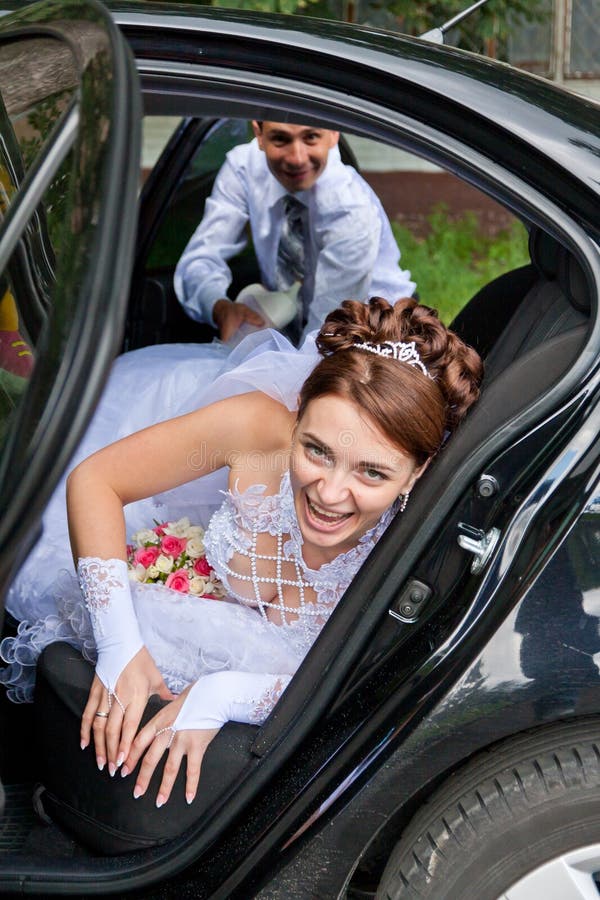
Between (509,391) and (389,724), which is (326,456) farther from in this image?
(389,724)

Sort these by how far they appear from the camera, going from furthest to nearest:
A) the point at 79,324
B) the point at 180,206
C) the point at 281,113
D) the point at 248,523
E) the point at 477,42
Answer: the point at 477,42 < the point at 180,206 < the point at 248,523 < the point at 281,113 < the point at 79,324

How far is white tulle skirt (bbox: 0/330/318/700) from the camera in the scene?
72.2 inches

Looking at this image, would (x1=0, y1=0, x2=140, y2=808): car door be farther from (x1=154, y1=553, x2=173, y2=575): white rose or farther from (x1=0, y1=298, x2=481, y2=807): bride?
(x1=154, y1=553, x2=173, y2=575): white rose

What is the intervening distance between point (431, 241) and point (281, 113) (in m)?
5.18

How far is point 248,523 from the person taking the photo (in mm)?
1893

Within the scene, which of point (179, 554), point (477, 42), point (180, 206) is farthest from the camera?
point (477, 42)

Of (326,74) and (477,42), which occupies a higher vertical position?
(477,42)

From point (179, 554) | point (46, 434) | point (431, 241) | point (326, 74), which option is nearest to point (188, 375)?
point (179, 554)

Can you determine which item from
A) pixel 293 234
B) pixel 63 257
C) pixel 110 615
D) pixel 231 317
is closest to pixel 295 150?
pixel 293 234

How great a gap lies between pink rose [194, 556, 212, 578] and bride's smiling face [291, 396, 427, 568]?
0.30m

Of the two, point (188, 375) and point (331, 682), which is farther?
point (188, 375)

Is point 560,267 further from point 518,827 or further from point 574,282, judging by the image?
point 518,827

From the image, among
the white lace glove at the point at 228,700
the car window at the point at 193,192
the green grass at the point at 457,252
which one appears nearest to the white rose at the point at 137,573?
the white lace glove at the point at 228,700

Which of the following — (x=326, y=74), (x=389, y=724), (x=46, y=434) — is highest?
(x=326, y=74)
